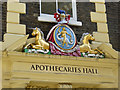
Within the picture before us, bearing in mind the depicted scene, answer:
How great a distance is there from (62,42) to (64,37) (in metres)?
0.20

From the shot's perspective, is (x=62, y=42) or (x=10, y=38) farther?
(x=62, y=42)

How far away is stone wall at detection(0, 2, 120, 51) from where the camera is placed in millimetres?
11030

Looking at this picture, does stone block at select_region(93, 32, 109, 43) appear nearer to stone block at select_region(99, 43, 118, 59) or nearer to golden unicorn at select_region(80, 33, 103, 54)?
golden unicorn at select_region(80, 33, 103, 54)

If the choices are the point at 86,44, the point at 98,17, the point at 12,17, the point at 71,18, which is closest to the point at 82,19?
the point at 71,18

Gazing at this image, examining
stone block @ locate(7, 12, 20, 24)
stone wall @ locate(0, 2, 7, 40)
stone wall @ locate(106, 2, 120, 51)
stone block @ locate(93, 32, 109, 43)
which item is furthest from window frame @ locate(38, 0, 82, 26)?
stone wall @ locate(106, 2, 120, 51)

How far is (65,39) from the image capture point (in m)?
11.0

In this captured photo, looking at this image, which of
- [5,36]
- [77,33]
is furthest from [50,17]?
[5,36]

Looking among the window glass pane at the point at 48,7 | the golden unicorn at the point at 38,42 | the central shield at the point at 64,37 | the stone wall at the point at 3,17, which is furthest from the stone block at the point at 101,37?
the stone wall at the point at 3,17

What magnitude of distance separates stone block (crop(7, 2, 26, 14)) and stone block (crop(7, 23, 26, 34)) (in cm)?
57

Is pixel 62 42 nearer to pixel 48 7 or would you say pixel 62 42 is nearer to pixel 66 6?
pixel 48 7

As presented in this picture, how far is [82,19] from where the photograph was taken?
1188cm

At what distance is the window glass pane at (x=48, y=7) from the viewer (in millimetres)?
11633

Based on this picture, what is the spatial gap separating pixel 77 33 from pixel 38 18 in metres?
1.60

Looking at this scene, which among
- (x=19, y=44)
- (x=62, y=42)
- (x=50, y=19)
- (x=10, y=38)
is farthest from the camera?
(x=50, y=19)
